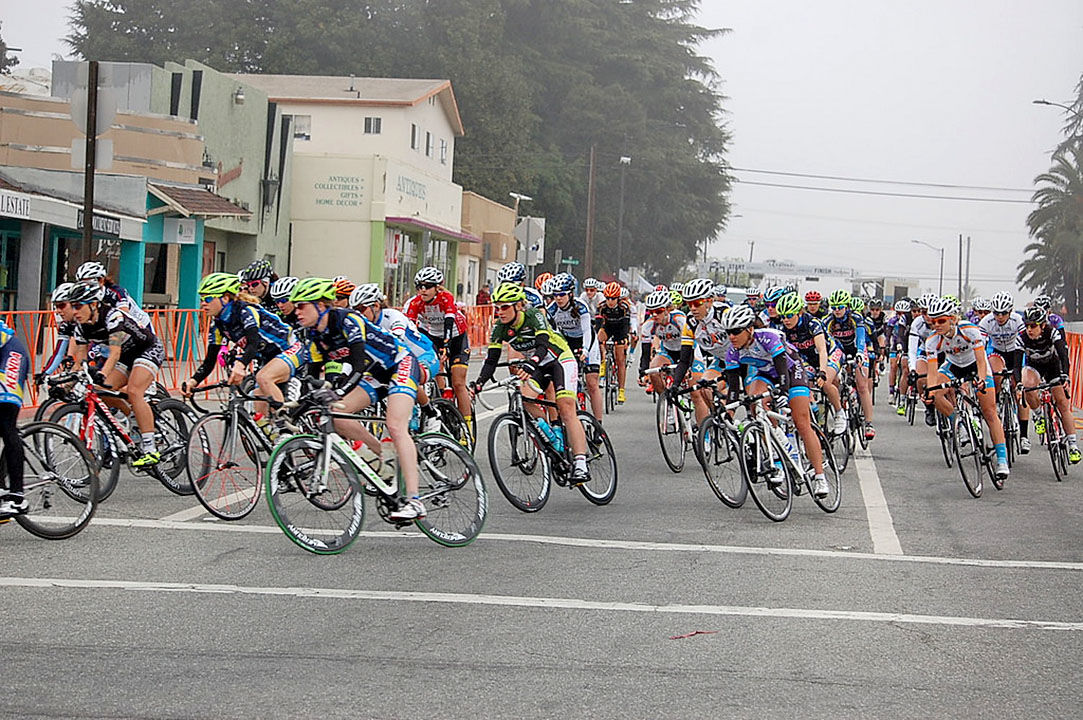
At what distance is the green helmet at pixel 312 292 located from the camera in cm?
988


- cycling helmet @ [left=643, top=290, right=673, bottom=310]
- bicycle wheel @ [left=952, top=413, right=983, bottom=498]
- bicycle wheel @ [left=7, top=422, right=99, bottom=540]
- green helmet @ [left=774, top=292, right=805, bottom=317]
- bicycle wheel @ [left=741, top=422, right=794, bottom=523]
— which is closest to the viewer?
bicycle wheel @ [left=7, top=422, right=99, bottom=540]

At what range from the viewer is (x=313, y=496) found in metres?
9.09

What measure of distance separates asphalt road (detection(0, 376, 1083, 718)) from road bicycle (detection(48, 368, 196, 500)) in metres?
0.25

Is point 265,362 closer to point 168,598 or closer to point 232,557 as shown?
point 232,557

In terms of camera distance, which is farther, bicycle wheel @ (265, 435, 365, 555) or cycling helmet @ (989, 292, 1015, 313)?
cycling helmet @ (989, 292, 1015, 313)

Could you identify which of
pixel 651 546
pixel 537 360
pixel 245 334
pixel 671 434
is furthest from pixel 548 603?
pixel 671 434

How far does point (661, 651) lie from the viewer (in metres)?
6.83

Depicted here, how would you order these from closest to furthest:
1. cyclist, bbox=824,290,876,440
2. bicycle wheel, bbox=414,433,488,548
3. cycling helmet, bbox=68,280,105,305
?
bicycle wheel, bbox=414,433,488,548 < cycling helmet, bbox=68,280,105,305 < cyclist, bbox=824,290,876,440

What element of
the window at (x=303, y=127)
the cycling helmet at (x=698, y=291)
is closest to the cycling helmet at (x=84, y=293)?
the cycling helmet at (x=698, y=291)

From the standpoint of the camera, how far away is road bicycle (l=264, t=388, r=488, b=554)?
9062 millimetres

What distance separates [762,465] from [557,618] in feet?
13.7

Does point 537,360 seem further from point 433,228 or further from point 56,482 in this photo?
point 433,228

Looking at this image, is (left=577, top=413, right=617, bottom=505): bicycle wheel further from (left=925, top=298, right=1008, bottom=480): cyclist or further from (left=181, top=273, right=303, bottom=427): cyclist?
(left=925, top=298, right=1008, bottom=480): cyclist

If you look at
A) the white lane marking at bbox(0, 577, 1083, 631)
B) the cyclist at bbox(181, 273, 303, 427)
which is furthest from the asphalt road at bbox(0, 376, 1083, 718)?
the cyclist at bbox(181, 273, 303, 427)
